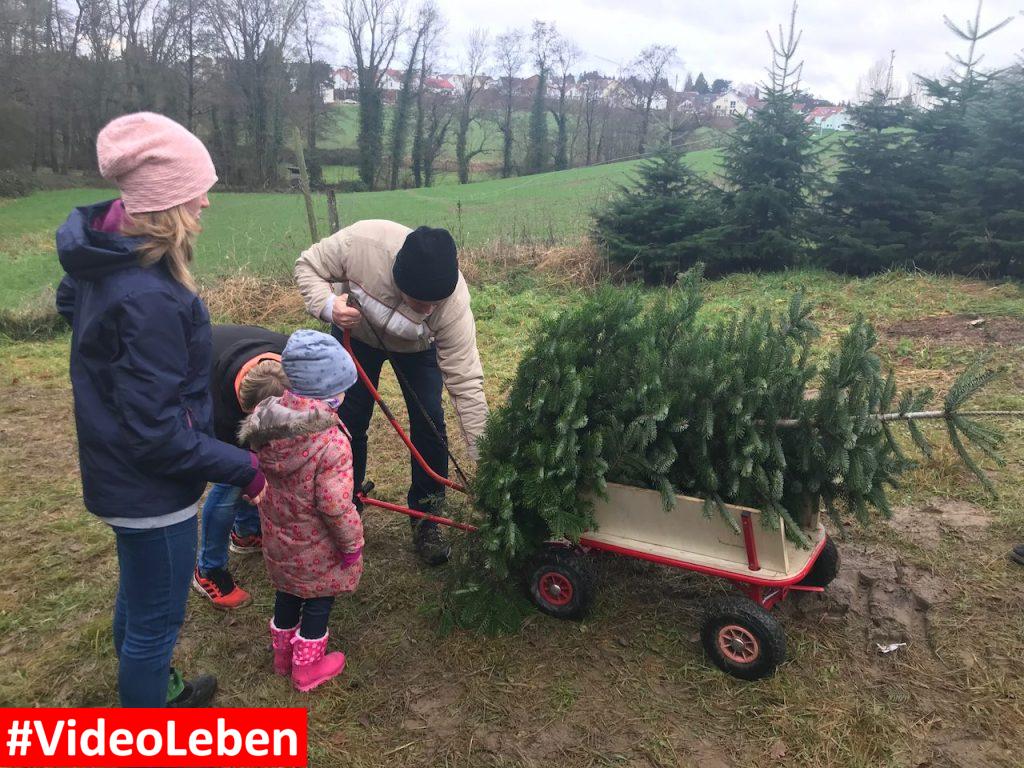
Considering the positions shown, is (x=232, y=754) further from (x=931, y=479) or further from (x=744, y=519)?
(x=931, y=479)

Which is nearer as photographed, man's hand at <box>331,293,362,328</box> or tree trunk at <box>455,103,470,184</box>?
man's hand at <box>331,293,362,328</box>

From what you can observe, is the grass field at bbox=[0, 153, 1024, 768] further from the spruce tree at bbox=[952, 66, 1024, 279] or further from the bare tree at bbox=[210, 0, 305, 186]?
the bare tree at bbox=[210, 0, 305, 186]

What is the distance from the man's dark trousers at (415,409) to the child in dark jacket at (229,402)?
594 mm

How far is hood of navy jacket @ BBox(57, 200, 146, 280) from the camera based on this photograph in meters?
1.75

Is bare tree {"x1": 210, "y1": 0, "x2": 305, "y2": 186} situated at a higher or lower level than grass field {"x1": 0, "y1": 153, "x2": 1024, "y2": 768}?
higher

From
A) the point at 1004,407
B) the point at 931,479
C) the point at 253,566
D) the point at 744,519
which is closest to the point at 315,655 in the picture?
the point at 253,566

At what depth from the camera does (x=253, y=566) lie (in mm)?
3604

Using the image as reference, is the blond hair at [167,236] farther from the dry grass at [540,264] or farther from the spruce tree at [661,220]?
the spruce tree at [661,220]

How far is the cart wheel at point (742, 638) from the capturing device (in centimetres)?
266

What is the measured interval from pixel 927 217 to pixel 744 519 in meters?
9.54

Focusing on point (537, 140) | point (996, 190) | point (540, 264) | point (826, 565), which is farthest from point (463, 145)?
point (826, 565)

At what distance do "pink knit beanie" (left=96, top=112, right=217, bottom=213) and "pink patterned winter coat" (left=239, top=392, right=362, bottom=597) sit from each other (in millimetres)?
745

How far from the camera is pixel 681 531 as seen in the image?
2.81m

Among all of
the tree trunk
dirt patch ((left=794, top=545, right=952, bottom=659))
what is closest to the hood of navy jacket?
dirt patch ((left=794, top=545, right=952, bottom=659))
